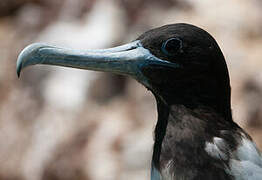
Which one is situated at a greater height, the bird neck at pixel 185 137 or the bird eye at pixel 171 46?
the bird eye at pixel 171 46

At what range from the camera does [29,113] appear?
18.2 feet

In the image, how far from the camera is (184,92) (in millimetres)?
2104

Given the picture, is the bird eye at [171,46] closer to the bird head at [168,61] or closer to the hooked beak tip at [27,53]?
the bird head at [168,61]

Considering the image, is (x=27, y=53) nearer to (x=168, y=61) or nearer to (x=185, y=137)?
(x=168, y=61)

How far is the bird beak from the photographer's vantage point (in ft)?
6.68

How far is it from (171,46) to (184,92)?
0.15m

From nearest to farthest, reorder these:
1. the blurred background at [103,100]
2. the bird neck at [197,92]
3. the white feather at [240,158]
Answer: the white feather at [240,158], the bird neck at [197,92], the blurred background at [103,100]

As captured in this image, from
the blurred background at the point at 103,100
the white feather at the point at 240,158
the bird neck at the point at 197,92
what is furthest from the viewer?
the blurred background at the point at 103,100

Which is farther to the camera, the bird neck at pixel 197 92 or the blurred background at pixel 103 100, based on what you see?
the blurred background at pixel 103 100

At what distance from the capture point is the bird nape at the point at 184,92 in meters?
2.01

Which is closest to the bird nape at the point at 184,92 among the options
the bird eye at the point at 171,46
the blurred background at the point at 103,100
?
the bird eye at the point at 171,46

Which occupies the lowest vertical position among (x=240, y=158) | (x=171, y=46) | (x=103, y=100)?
(x=103, y=100)

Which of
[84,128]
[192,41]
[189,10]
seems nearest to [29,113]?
[84,128]

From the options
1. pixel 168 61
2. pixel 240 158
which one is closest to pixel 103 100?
pixel 168 61
